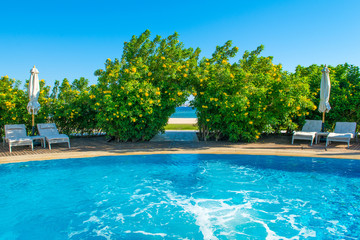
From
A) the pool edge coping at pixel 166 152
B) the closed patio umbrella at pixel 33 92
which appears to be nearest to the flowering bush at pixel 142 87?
the pool edge coping at pixel 166 152

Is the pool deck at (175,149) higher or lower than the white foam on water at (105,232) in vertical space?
higher

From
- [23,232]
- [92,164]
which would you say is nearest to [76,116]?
[92,164]

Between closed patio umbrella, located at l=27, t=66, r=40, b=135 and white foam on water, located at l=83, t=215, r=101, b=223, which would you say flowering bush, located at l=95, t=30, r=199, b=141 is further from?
white foam on water, located at l=83, t=215, r=101, b=223

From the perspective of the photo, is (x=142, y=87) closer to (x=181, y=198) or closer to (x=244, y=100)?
(x=244, y=100)

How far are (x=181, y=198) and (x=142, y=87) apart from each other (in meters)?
5.70

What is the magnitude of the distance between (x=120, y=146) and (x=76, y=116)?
3.32 m

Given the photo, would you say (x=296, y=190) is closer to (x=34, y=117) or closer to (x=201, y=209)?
(x=201, y=209)

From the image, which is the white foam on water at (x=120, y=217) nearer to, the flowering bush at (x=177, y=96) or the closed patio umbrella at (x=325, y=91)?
the flowering bush at (x=177, y=96)

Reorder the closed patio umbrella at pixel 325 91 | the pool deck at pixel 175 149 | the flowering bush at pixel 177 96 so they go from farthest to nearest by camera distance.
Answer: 1. the closed patio umbrella at pixel 325 91
2. the flowering bush at pixel 177 96
3. the pool deck at pixel 175 149

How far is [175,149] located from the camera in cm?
963

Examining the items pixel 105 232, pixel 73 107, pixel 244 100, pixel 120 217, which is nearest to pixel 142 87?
pixel 73 107

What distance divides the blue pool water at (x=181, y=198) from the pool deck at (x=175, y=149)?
0.36 m

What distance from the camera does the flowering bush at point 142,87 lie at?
33.4 ft

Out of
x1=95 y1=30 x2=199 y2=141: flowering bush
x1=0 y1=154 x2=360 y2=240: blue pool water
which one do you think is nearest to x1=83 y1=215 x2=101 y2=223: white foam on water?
x1=0 y1=154 x2=360 y2=240: blue pool water
